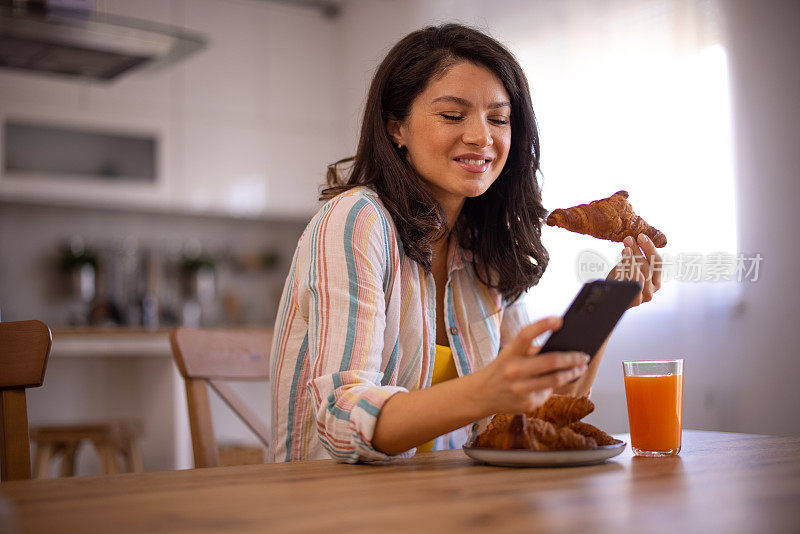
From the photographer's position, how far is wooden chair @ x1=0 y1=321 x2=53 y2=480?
1.13 metres

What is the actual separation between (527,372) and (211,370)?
2.67ft

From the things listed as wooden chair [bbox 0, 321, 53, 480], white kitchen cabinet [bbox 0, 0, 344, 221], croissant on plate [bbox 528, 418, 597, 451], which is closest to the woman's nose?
croissant on plate [bbox 528, 418, 597, 451]

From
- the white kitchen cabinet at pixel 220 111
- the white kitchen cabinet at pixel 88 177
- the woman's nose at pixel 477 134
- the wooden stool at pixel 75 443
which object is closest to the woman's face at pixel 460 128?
the woman's nose at pixel 477 134

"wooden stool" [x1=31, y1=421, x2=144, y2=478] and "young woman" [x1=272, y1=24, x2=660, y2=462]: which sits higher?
"young woman" [x1=272, y1=24, x2=660, y2=462]

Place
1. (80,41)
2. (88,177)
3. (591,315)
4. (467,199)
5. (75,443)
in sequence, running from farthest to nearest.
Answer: (88,177) < (75,443) < (80,41) < (467,199) < (591,315)

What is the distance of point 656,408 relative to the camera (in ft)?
3.51

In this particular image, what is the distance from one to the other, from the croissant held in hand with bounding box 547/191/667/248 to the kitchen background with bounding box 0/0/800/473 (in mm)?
1473

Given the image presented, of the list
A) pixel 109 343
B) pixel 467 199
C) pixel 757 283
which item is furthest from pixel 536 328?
pixel 109 343

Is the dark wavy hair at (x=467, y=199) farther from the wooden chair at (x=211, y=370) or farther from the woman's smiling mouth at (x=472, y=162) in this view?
the wooden chair at (x=211, y=370)

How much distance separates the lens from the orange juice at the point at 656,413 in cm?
106

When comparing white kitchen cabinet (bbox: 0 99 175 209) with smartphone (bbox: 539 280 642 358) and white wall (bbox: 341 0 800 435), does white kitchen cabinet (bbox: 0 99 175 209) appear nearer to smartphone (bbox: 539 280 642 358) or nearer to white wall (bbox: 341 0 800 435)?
white wall (bbox: 341 0 800 435)

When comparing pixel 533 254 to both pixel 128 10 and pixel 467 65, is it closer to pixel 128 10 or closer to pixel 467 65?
pixel 467 65

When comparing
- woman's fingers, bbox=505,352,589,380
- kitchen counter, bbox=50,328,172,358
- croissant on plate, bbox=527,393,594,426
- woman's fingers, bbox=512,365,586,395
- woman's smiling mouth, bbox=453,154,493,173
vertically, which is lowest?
kitchen counter, bbox=50,328,172,358

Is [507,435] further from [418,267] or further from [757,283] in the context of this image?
[757,283]
